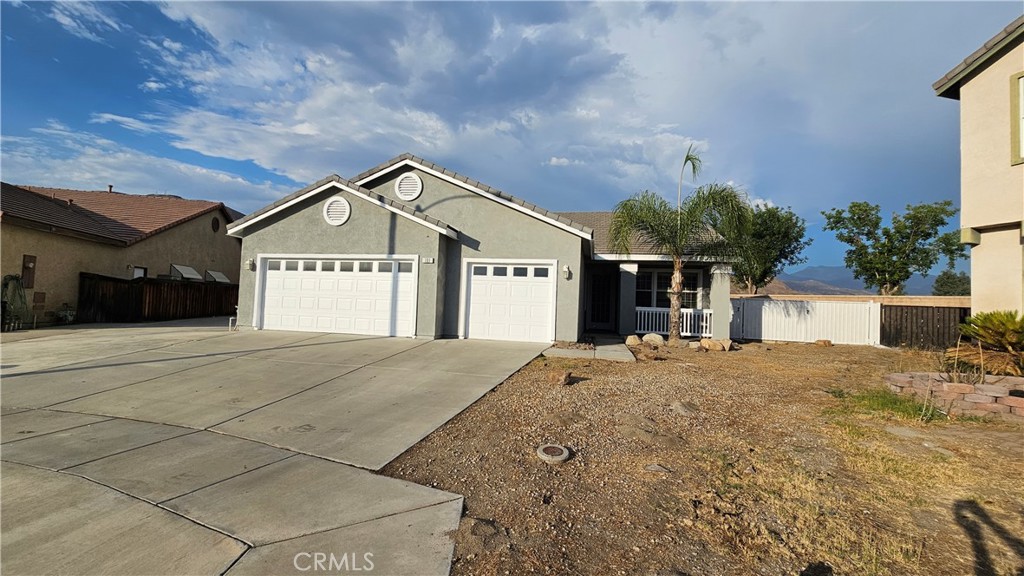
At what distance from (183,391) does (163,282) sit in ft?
45.8

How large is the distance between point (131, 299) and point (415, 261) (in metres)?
12.2

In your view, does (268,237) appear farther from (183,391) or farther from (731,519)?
Answer: (731,519)

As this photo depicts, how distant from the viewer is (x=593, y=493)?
11.4 feet

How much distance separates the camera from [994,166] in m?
7.88

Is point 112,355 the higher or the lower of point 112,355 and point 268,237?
the lower

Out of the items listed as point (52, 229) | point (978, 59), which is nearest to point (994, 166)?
point (978, 59)

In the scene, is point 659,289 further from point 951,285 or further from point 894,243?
point 951,285

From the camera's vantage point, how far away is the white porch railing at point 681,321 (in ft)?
47.3

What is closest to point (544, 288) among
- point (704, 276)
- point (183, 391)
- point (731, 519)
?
point (704, 276)

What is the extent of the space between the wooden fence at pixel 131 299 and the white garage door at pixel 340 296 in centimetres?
730

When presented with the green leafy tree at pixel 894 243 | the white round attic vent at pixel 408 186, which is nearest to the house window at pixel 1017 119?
the white round attic vent at pixel 408 186

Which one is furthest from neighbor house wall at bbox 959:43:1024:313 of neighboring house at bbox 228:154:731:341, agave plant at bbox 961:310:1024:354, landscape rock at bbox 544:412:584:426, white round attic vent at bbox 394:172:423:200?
white round attic vent at bbox 394:172:423:200

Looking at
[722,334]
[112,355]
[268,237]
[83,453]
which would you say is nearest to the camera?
[83,453]

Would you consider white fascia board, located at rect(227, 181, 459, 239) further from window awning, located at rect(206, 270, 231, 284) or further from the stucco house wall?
window awning, located at rect(206, 270, 231, 284)
